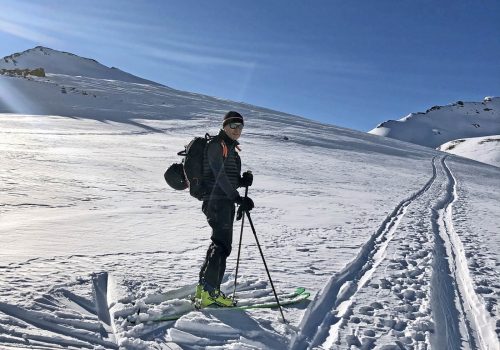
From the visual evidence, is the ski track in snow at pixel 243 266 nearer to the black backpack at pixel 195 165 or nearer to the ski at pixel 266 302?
the ski at pixel 266 302

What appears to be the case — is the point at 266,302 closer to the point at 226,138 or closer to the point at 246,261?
the point at 246,261

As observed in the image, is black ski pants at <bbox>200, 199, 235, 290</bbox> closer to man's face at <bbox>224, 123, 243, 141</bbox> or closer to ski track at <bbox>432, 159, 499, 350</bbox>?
man's face at <bbox>224, 123, 243, 141</bbox>

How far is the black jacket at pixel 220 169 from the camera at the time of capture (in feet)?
14.3

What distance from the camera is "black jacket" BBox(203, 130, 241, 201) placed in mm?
4367

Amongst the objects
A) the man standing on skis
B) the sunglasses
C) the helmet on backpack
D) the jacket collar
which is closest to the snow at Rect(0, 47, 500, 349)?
the man standing on skis

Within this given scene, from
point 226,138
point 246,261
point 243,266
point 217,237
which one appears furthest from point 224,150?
point 246,261

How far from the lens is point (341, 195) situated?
47.9ft

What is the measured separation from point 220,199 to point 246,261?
2.14m

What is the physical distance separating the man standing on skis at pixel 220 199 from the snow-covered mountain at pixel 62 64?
88.5 meters

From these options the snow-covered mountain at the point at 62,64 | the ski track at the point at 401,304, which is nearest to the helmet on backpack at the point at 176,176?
the ski track at the point at 401,304

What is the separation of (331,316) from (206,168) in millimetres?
1987

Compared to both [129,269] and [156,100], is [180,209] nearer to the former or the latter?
[129,269]

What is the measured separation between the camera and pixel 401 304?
4953 millimetres

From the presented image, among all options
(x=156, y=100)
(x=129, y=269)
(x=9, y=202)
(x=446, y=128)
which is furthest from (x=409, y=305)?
(x=446, y=128)
